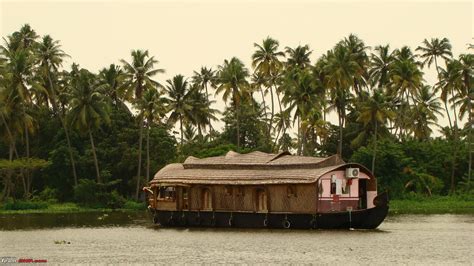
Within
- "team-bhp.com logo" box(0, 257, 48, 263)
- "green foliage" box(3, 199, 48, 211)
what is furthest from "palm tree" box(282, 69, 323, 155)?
"team-bhp.com logo" box(0, 257, 48, 263)

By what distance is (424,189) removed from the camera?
6319 centimetres

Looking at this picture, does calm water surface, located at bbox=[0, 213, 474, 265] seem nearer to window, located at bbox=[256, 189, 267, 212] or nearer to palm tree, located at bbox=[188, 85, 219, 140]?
window, located at bbox=[256, 189, 267, 212]

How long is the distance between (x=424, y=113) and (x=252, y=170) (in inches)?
1367

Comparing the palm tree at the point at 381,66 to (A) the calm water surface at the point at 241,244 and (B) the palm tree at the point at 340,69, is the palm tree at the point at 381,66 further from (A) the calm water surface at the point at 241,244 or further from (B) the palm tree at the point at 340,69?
(A) the calm water surface at the point at 241,244

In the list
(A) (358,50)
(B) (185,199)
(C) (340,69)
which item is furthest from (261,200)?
(A) (358,50)

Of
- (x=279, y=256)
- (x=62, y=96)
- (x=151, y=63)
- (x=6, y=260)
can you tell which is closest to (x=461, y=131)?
(x=151, y=63)

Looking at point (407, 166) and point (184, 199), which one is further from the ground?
point (407, 166)

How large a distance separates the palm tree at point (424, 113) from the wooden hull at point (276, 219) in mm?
31967

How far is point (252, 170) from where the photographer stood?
4022 centimetres

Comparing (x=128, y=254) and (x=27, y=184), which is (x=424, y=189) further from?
(x=128, y=254)

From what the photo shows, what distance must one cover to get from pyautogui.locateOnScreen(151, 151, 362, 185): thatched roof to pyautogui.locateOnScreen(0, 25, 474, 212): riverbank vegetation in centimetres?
1877

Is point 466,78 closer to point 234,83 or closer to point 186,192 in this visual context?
point 234,83

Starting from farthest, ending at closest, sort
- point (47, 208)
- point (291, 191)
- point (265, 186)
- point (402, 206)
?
point (47, 208)
point (402, 206)
point (265, 186)
point (291, 191)

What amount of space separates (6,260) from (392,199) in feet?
129
